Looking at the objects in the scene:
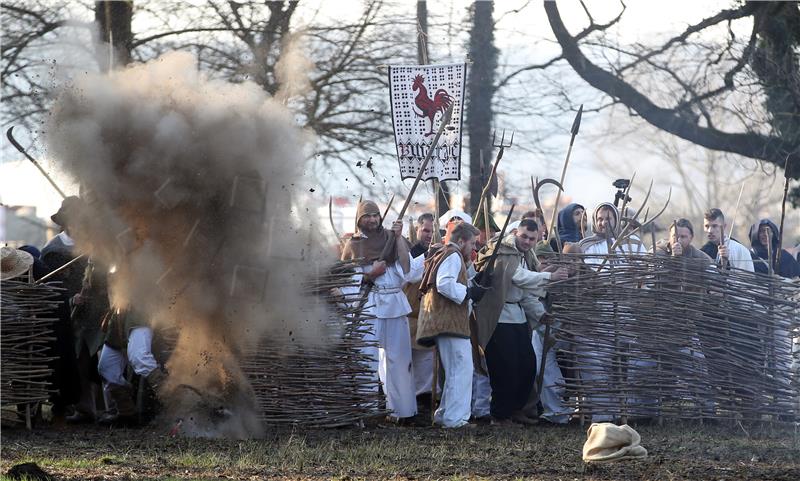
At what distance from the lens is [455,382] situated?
36.9 ft

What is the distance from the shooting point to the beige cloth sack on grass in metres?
8.70

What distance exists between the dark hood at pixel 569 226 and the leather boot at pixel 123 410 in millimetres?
4842

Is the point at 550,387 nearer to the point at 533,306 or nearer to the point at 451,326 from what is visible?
the point at 533,306

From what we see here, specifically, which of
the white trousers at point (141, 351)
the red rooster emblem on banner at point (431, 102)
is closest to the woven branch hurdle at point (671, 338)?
the red rooster emblem on banner at point (431, 102)

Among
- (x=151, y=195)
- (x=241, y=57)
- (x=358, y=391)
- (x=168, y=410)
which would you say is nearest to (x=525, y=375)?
(x=358, y=391)

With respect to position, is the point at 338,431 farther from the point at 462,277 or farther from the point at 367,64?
the point at 367,64

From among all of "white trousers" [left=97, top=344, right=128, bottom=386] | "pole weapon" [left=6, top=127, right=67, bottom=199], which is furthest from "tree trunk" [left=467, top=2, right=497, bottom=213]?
"pole weapon" [left=6, top=127, right=67, bottom=199]

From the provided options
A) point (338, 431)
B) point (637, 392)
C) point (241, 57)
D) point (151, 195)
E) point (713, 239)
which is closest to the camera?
point (151, 195)

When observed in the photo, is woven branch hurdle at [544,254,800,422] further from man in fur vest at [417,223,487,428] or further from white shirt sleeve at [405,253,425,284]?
white shirt sleeve at [405,253,425,284]

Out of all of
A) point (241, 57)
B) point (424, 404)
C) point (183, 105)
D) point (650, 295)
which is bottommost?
point (424, 404)

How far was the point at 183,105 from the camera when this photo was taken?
948 centimetres

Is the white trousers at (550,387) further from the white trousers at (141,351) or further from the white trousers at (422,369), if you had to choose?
the white trousers at (141,351)

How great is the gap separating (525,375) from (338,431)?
2.21m

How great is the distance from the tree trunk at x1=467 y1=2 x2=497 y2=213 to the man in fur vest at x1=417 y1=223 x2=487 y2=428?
339 inches
